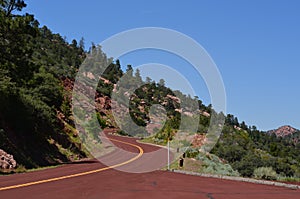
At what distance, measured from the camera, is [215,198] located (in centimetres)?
914

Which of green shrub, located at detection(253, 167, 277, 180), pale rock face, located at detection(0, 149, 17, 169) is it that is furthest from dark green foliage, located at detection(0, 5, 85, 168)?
green shrub, located at detection(253, 167, 277, 180)

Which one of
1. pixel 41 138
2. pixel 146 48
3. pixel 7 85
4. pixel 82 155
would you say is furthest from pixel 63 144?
pixel 146 48

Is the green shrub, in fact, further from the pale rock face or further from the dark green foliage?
the dark green foliage

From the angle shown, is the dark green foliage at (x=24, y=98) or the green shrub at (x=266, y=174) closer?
the green shrub at (x=266, y=174)

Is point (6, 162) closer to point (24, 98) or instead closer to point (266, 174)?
point (24, 98)

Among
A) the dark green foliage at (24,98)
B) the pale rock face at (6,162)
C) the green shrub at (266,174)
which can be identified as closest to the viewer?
the green shrub at (266,174)

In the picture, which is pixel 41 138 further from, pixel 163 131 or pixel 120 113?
pixel 120 113

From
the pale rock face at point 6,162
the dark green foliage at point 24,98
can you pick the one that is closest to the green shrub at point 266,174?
the pale rock face at point 6,162

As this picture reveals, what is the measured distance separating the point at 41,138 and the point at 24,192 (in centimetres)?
2595

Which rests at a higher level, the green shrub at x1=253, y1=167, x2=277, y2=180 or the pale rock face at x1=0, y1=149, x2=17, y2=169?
the green shrub at x1=253, y1=167, x2=277, y2=180

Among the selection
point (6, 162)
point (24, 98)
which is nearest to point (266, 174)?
point (6, 162)

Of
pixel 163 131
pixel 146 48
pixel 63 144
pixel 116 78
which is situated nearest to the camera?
pixel 146 48

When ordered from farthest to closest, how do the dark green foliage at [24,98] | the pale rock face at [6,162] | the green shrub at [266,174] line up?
the dark green foliage at [24,98] < the pale rock face at [6,162] < the green shrub at [266,174]

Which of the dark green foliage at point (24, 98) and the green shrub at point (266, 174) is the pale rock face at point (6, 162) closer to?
the dark green foliage at point (24, 98)
